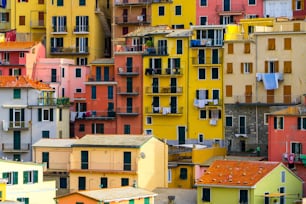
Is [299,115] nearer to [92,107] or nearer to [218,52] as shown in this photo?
[218,52]

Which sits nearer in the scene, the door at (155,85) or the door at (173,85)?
the door at (173,85)

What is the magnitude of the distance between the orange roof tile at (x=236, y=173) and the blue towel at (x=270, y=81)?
38.6 ft

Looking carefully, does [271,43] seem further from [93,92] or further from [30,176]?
[30,176]

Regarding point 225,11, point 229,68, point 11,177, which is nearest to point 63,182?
point 11,177

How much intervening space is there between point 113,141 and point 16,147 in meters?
11.3

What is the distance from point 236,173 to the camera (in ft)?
274

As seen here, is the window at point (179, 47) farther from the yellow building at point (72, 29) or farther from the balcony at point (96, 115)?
the yellow building at point (72, 29)

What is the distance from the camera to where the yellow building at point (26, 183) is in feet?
273

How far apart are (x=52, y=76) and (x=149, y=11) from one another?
1003 centimetres

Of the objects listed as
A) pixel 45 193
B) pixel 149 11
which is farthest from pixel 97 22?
pixel 45 193

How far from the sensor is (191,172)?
92.8 metres

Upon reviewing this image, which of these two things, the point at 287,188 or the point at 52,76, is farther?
the point at 52,76

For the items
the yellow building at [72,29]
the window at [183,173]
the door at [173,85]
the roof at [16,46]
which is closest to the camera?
the window at [183,173]

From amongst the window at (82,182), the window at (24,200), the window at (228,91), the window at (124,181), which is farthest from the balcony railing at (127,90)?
the window at (24,200)
